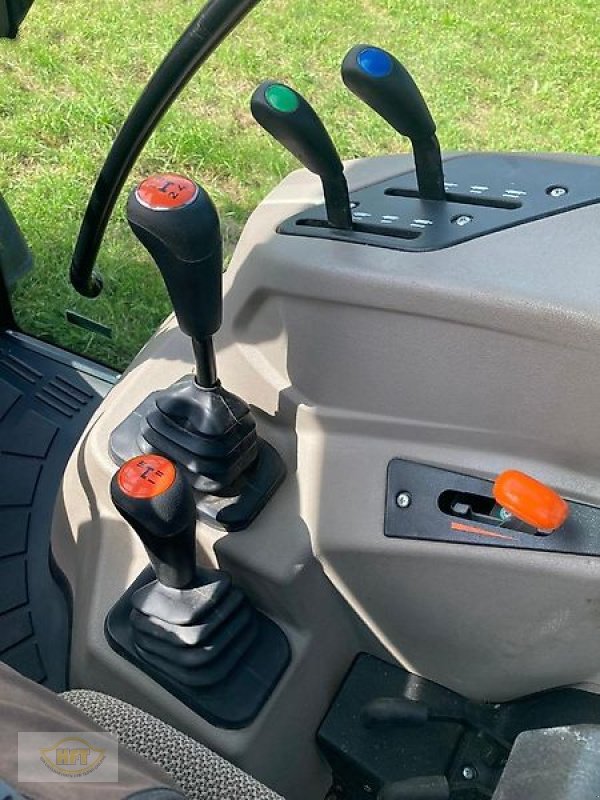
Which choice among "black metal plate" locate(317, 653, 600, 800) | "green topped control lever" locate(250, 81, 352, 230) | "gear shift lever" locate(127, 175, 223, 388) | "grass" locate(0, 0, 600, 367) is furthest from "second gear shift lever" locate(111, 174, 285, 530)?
"grass" locate(0, 0, 600, 367)

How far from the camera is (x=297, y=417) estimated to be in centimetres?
106

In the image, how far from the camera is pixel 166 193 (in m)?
0.91

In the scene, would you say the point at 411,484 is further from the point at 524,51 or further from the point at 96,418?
the point at 524,51

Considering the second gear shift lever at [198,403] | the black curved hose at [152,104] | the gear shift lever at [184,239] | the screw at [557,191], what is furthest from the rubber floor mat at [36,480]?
the screw at [557,191]

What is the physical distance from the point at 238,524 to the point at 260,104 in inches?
16.6

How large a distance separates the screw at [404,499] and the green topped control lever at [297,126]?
32 centimetres

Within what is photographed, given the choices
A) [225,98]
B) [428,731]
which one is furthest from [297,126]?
[225,98]

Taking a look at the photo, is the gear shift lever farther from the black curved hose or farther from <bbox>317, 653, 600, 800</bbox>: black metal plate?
<bbox>317, 653, 600, 800</bbox>: black metal plate

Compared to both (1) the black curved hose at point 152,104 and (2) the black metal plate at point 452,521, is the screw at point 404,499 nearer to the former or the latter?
(2) the black metal plate at point 452,521

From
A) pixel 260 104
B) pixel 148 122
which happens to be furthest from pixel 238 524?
pixel 148 122

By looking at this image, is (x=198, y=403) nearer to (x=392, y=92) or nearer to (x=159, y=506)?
(x=159, y=506)

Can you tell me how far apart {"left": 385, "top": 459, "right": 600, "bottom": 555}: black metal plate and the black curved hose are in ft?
1.73

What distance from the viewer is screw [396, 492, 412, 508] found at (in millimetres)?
981

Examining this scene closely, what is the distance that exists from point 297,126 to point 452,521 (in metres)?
0.41
